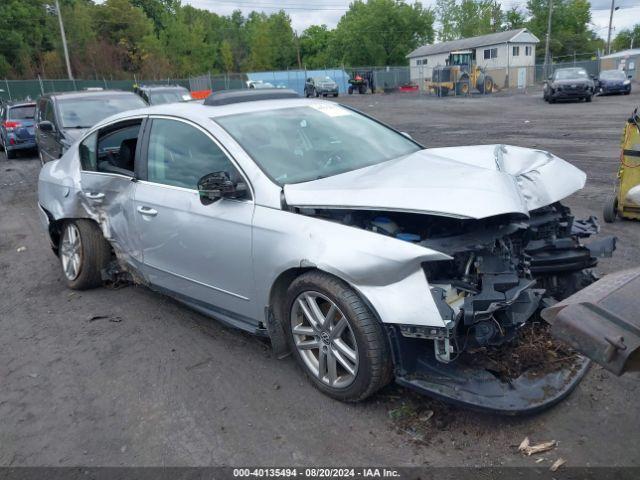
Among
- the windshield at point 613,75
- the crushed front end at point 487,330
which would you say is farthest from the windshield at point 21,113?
the windshield at point 613,75

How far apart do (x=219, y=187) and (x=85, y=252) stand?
228 centimetres

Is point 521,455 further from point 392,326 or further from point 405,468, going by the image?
point 392,326

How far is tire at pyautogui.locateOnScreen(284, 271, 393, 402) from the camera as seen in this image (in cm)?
300

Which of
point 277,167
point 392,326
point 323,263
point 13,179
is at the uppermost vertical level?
point 277,167

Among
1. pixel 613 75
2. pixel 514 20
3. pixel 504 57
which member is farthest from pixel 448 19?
pixel 613 75

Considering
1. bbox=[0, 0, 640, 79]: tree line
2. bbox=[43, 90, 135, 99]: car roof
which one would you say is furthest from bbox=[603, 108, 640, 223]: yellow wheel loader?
bbox=[0, 0, 640, 79]: tree line

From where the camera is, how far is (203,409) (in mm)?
3389

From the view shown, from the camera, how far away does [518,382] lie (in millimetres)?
2980

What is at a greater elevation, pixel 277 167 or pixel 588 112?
pixel 277 167

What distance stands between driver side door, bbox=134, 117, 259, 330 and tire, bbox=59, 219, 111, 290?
0.89 m

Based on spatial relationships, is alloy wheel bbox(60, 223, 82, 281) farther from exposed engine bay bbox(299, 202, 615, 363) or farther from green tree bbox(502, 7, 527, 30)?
green tree bbox(502, 7, 527, 30)

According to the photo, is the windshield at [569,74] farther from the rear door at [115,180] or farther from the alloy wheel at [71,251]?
the alloy wheel at [71,251]

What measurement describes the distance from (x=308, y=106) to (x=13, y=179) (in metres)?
10.9

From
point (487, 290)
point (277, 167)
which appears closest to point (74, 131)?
point (277, 167)
